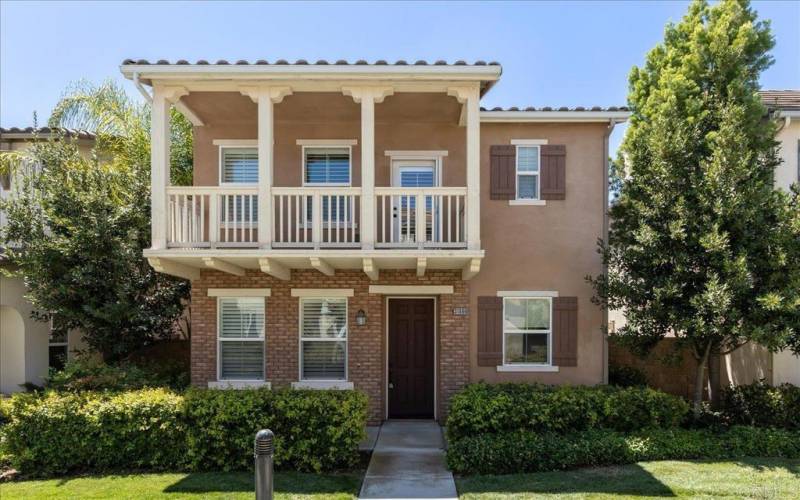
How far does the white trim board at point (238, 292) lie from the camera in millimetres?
10461

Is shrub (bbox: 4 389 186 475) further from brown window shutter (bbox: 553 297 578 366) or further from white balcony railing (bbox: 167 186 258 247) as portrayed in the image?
brown window shutter (bbox: 553 297 578 366)

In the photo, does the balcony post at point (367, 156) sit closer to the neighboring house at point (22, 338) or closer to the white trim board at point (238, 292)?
the white trim board at point (238, 292)

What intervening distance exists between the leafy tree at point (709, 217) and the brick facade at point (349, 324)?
9.89 ft

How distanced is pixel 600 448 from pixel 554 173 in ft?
17.7

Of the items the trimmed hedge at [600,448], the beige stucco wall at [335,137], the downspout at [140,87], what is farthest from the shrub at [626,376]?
the downspout at [140,87]

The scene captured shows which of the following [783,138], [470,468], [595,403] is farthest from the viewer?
[783,138]

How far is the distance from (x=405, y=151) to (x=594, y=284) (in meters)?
4.67

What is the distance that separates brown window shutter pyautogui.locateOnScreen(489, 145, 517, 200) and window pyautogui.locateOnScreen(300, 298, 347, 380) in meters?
3.90

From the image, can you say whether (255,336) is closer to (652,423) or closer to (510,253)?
(510,253)

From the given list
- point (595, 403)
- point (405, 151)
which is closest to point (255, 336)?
point (405, 151)

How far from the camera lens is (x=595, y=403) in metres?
A: 8.77

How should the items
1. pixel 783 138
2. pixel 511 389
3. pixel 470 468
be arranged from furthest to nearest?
pixel 783 138, pixel 511 389, pixel 470 468

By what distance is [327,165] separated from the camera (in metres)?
10.9

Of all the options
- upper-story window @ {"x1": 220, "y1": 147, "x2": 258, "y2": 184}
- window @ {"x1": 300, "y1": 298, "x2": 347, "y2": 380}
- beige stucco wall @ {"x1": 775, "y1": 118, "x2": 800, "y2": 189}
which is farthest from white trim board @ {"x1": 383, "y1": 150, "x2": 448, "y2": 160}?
beige stucco wall @ {"x1": 775, "y1": 118, "x2": 800, "y2": 189}
